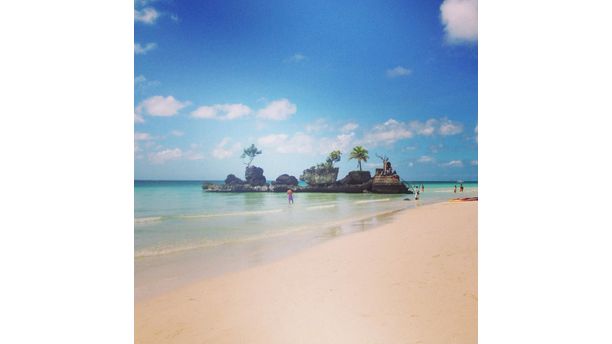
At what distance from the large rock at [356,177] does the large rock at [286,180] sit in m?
0.39

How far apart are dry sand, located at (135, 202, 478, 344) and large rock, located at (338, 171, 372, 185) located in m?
0.57

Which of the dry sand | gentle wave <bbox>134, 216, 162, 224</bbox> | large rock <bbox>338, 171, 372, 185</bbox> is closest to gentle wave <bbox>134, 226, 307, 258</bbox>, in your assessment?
gentle wave <bbox>134, 216, 162, 224</bbox>

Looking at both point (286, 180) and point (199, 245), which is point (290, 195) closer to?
point (286, 180)

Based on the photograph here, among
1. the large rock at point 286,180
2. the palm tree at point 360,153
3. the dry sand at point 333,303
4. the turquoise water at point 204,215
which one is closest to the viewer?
the dry sand at point 333,303

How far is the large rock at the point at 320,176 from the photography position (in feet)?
9.27

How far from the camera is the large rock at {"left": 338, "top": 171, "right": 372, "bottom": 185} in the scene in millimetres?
2779

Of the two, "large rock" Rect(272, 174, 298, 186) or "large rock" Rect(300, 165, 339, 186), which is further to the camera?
"large rock" Rect(272, 174, 298, 186)

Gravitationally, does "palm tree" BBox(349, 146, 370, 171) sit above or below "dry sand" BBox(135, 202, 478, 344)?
above

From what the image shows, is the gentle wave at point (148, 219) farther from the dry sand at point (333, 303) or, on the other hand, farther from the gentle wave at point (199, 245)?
the dry sand at point (333, 303)

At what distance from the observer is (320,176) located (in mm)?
2908

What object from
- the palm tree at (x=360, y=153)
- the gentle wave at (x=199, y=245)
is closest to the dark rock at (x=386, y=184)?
the palm tree at (x=360, y=153)

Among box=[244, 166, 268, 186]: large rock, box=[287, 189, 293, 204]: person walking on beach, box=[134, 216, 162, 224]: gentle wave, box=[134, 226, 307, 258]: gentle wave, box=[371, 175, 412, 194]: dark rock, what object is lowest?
box=[134, 226, 307, 258]: gentle wave

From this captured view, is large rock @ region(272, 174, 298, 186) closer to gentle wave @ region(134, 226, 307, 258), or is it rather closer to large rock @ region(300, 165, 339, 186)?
large rock @ region(300, 165, 339, 186)

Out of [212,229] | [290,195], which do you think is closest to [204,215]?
[212,229]
